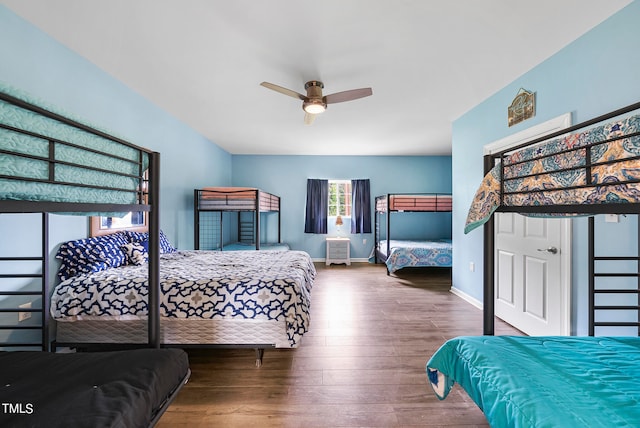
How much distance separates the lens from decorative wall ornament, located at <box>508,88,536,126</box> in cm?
244

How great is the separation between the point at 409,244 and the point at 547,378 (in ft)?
14.3

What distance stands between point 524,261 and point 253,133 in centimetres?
398

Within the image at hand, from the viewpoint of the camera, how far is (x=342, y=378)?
74.9 inches

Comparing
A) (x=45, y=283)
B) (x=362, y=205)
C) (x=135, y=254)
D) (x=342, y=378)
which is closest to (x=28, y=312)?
(x=45, y=283)

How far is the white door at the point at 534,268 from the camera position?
2.17m

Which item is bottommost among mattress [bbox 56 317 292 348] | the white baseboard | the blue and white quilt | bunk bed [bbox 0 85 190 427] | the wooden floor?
the wooden floor

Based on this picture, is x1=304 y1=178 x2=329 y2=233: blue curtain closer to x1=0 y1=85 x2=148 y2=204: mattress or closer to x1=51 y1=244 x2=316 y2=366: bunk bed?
x1=51 y1=244 x2=316 y2=366: bunk bed

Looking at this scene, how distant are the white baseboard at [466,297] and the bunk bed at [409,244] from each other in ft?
2.58

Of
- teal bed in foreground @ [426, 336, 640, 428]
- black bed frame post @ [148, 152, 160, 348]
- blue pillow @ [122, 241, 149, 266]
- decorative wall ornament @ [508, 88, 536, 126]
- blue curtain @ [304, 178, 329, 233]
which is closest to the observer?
teal bed in foreground @ [426, 336, 640, 428]

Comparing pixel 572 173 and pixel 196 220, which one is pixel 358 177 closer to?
pixel 196 220

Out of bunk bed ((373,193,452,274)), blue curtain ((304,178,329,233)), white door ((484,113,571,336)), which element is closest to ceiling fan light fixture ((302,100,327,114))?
white door ((484,113,571,336))

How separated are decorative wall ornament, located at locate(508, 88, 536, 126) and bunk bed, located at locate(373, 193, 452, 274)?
2.51m

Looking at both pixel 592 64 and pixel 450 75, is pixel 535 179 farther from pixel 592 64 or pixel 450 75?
pixel 450 75

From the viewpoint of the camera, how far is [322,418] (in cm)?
154
